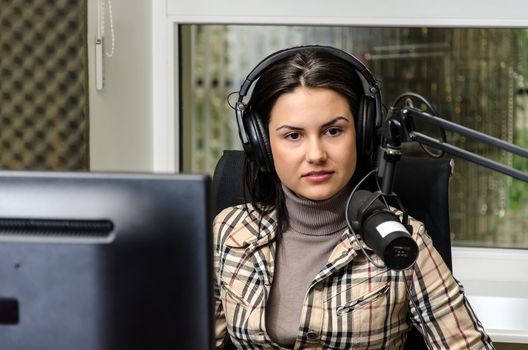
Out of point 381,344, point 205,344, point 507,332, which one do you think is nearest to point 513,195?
point 507,332

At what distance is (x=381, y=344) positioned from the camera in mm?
1259

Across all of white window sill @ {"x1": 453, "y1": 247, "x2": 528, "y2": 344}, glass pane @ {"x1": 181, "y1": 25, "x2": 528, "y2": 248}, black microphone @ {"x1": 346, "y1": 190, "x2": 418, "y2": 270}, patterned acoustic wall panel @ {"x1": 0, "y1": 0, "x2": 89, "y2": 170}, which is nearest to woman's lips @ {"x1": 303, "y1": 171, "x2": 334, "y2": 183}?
black microphone @ {"x1": 346, "y1": 190, "x2": 418, "y2": 270}

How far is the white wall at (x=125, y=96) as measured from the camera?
191 centimetres

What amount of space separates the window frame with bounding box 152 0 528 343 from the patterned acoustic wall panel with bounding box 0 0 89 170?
0.35m

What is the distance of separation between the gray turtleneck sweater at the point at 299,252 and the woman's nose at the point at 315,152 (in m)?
0.13

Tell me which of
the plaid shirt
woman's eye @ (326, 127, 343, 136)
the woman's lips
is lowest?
the plaid shirt

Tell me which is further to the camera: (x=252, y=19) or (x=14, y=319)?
(x=252, y=19)

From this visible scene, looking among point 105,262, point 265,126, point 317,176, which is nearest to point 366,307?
point 317,176

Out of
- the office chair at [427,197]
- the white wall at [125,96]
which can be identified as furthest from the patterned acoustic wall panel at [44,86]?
the office chair at [427,197]

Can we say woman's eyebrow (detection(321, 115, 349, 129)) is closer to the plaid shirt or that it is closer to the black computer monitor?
the plaid shirt

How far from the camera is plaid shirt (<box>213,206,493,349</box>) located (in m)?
1.21

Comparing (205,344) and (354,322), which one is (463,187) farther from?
(205,344)

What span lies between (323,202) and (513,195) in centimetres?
99

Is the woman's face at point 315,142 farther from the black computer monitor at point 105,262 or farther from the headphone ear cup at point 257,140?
the black computer monitor at point 105,262
